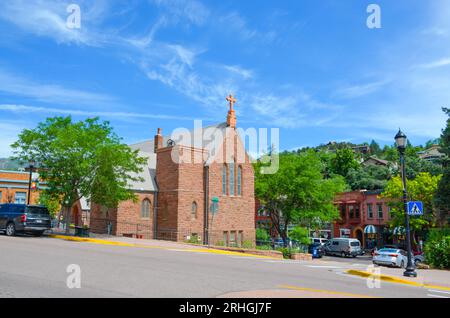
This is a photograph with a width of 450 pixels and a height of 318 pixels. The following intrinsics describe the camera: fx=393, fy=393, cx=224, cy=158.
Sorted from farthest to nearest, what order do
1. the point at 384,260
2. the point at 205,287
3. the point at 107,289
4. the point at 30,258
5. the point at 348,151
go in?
the point at 348,151
the point at 384,260
the point at 30,258
the point at 205,287
the point at 107,289

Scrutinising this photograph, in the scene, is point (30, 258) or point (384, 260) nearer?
A: point (30, 258)

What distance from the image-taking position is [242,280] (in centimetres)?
1077

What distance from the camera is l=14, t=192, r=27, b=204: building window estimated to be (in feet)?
160

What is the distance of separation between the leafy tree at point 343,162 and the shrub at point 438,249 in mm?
67754

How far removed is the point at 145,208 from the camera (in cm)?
3309

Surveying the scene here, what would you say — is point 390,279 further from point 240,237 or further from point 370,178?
point 370,178

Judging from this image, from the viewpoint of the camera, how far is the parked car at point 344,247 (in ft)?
144

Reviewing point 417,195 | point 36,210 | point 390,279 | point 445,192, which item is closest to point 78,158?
point 36,210

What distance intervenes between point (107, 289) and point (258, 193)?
3255cm

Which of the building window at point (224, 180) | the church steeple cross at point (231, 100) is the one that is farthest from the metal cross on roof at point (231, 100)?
the building window at point (224, 180)

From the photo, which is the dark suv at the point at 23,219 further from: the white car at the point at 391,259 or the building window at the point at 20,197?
the building window at the point at 20,197

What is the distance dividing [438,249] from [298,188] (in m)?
19.7
